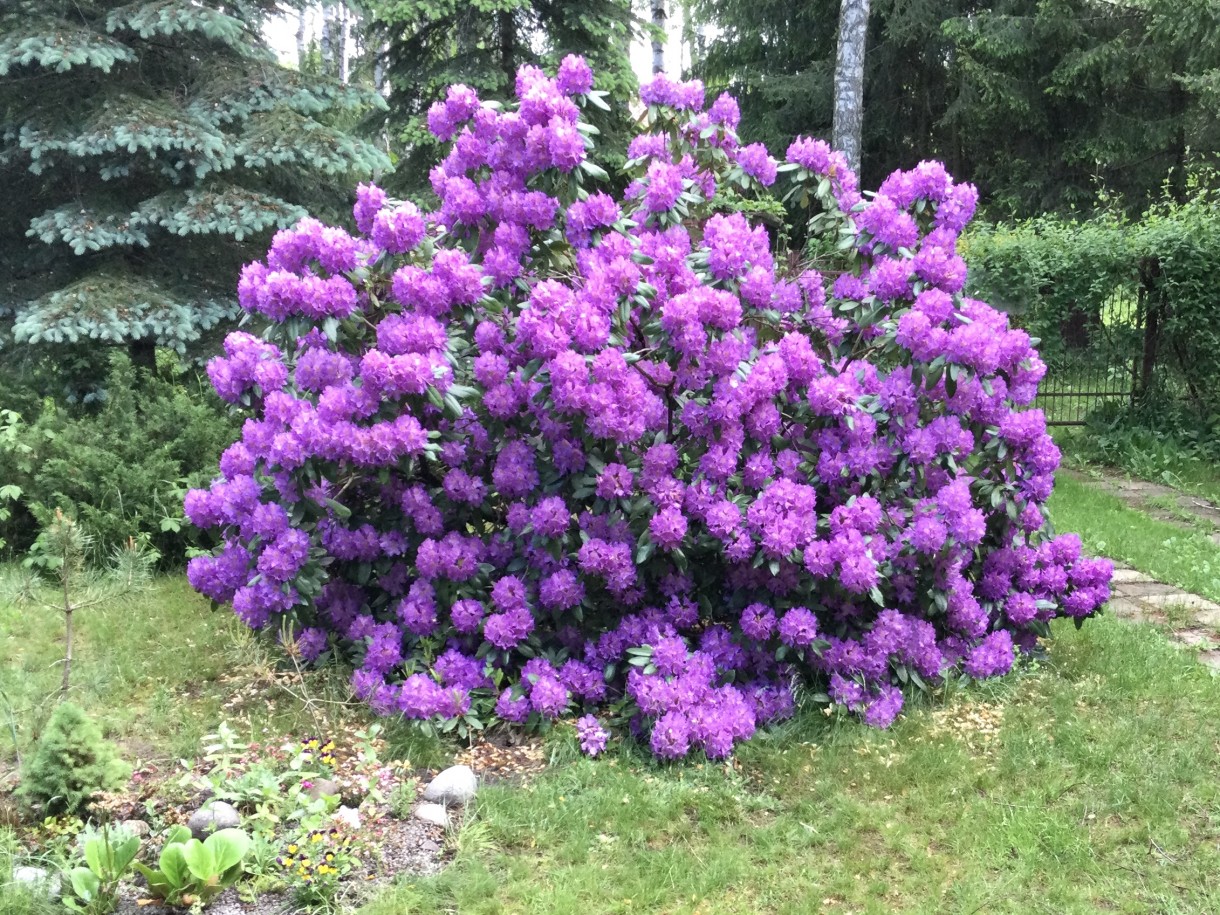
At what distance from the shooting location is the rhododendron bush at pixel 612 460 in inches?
124

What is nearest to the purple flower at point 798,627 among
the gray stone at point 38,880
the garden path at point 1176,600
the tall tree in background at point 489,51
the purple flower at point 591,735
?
the purple flower at point 591,735

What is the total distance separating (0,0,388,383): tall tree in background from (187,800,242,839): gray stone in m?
3.34

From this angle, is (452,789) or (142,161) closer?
(452,789)

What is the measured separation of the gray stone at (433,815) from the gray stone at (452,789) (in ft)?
0.19

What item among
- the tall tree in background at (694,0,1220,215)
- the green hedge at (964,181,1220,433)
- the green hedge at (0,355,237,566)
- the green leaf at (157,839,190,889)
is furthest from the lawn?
the tall tree in background at (694,0,1220,215)

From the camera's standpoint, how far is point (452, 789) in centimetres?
281

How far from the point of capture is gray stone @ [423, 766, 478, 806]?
281cm

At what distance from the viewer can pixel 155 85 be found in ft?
19.5

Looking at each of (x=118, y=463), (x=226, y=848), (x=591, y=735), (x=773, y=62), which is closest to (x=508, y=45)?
(x=118, y=463)

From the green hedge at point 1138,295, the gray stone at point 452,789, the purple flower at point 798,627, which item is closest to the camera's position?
the gray stone at point 452,789

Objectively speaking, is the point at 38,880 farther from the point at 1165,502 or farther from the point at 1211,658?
the point at 1165,502

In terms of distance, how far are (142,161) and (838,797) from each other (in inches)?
204

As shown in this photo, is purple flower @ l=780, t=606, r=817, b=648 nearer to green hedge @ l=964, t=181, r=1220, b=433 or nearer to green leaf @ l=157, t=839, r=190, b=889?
green leaf @ l=157, t=839, r=190, b=889

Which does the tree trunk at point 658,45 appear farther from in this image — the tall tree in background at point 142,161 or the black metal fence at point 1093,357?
the tall tree in background at point 142,161
